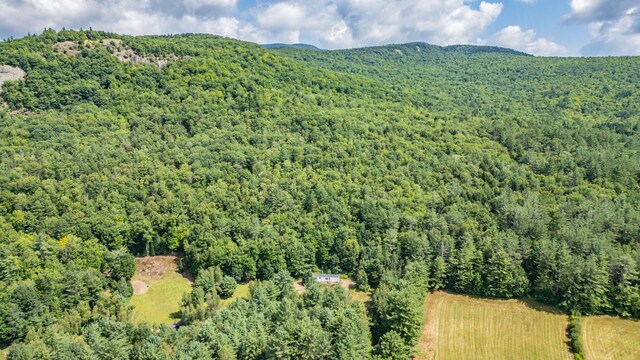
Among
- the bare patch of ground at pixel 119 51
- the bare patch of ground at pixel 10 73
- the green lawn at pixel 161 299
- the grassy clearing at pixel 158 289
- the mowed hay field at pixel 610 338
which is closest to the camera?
the mowed hay field at pixel 610 338

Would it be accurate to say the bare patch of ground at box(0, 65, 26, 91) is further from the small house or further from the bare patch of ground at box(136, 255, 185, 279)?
the small house

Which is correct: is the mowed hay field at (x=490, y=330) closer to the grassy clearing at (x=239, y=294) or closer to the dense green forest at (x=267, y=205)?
the dense green forest at (x=267, y=205)

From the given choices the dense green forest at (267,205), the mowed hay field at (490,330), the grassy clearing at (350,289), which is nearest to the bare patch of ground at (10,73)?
the dense green forest at (267,205)

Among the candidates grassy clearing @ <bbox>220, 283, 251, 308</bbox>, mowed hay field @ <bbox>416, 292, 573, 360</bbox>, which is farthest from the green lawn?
mowed hay field @ <bbox>416, 292, 573, 360</bbox>

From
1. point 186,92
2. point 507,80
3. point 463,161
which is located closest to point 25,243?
point 186,92

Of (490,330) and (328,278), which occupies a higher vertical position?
(328,278)

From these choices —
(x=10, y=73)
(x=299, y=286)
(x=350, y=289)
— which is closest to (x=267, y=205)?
(x=299, y=286)

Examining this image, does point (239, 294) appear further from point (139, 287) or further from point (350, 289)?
point (350, 289)
